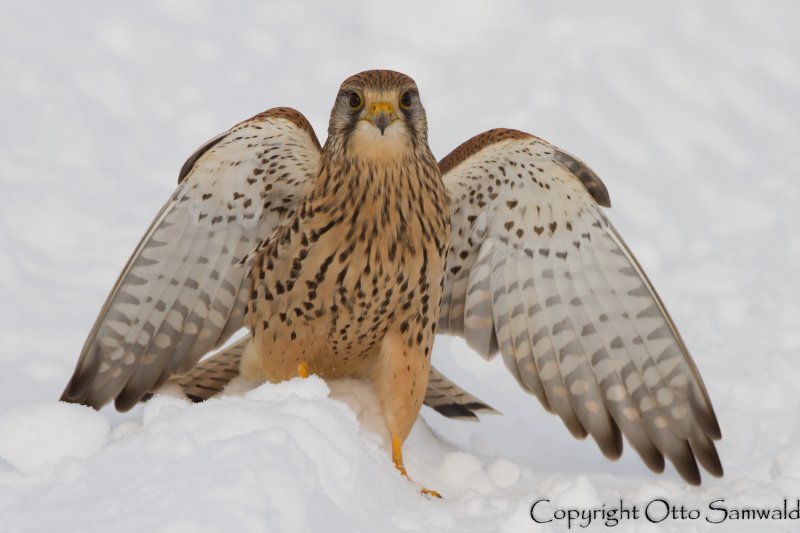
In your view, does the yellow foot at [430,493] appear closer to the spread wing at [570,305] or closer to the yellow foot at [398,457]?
the yellow foot at [398,457]

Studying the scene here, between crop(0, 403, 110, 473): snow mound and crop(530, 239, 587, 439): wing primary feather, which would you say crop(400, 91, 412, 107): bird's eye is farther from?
crop(0, 403, 110, 473): snow mound

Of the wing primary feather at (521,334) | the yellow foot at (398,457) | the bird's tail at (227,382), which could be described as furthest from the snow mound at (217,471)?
the wing primary feather at (521,334)

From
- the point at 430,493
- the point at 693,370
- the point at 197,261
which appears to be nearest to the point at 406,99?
the point at 197,261

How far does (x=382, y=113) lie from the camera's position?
4551mm

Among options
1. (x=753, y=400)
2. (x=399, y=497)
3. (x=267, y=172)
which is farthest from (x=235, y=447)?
A: (x=753, y=400)

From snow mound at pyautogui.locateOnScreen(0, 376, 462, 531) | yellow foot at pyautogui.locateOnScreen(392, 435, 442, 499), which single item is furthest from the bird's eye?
A: yellow foot at pyautogui.locateOnScreen(392, 435, 442, 499)

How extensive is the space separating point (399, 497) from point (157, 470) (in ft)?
3.57

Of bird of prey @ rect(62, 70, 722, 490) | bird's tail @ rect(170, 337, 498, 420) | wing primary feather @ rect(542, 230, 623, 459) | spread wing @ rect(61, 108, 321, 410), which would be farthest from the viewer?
bird's tail @ rect(170, 337, 498, 420)

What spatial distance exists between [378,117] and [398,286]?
749mm

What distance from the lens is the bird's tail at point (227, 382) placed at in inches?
217

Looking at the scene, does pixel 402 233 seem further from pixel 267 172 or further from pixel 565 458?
pixel 565 458

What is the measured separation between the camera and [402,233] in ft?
15.5

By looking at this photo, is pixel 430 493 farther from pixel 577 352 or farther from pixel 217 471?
pixel 217 471

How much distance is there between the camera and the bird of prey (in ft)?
15.6
